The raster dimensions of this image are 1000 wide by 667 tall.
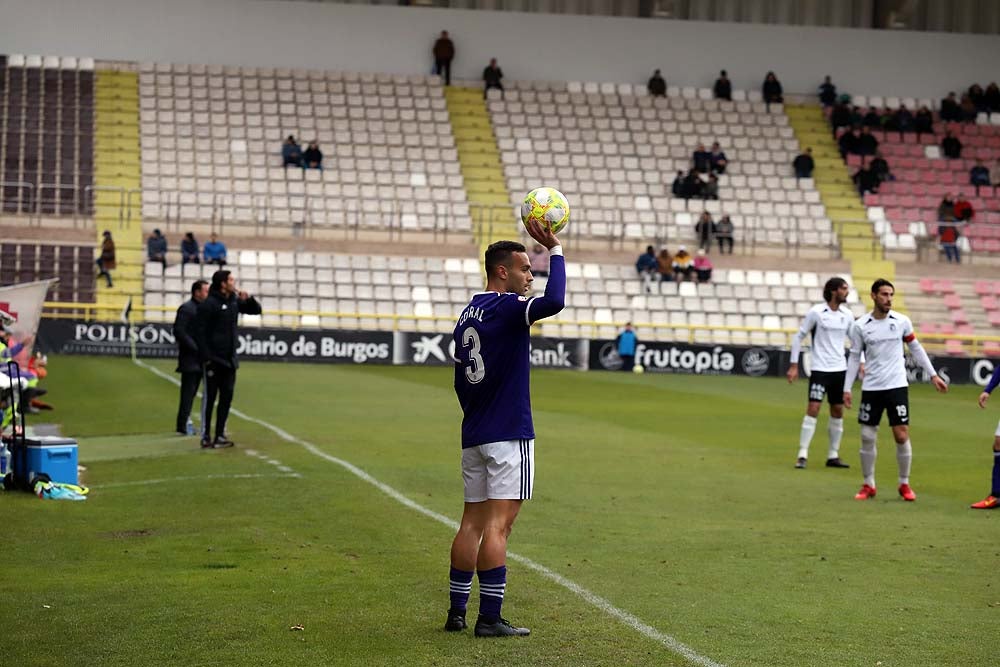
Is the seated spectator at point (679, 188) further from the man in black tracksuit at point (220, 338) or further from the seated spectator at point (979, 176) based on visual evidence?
the man in black tracksuit at point (220, 338)

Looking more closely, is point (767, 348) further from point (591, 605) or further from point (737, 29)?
point (591, 605)

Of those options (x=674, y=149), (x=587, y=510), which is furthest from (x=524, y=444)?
(x=674, y=149)

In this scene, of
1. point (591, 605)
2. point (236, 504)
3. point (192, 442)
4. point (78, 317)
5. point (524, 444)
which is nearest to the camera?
point (524, 444)

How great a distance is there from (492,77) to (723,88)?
28.1 ft

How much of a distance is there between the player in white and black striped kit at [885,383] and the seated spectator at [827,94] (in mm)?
42357

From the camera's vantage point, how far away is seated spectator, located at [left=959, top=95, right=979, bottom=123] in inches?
2174

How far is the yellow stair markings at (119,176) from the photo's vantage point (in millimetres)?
42500

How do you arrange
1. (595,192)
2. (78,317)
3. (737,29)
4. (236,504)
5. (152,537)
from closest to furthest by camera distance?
(152,537) < (236,504) < (78,317) < (595,192) < (737,29)

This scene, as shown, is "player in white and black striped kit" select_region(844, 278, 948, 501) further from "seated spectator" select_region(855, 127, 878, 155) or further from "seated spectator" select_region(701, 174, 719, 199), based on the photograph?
"seated spectator" select_region(855, 127, 878, 155)

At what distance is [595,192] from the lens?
49531mm

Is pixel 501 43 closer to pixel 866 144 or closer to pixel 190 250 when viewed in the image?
pixel 866 144

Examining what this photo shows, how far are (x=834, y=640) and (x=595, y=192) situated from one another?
1662 inches

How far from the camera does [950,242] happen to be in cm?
4950

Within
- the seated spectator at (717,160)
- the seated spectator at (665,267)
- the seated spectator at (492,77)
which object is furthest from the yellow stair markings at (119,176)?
the seated spectator at (717,160)
